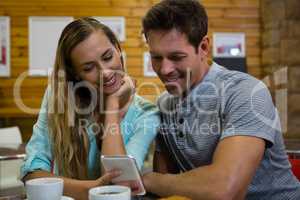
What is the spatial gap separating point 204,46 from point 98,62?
42 centimetres

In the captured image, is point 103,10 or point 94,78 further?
point 103,10

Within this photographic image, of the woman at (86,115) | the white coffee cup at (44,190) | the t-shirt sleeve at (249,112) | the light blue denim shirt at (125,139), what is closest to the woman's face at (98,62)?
the woman at (86,115)

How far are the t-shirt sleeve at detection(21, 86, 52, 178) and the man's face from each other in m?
0.54

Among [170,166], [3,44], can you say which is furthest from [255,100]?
[3,44]

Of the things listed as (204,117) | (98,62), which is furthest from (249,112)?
(98,62)

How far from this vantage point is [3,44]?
16.8ft

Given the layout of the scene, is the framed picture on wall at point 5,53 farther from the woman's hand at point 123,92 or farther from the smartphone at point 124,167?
the smartphone at point 124,167

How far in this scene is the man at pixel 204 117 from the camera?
145 centimetres

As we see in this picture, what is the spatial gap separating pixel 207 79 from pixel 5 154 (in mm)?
1781

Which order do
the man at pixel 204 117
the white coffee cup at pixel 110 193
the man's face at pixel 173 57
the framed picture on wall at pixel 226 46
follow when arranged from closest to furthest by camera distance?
the white coffee cup at pixel 110 193, the man at pixel 204 117, the man's face at pixel 173 57, the framed picture on wall at pixel 226 46

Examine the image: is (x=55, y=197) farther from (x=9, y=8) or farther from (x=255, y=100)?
(x=9, y=8)

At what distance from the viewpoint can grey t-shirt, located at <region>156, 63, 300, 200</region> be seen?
1.53 meters

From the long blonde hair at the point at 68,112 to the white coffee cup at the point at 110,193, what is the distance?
2.04 feet

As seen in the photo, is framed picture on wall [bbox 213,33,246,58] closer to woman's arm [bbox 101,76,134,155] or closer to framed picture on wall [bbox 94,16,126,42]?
framed picture on wall [bbox 94,16,126,42]
